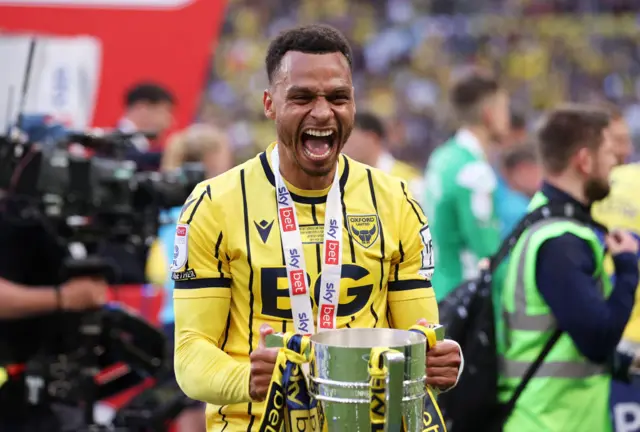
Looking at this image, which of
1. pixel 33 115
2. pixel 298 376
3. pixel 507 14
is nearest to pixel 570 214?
pixel 298 376

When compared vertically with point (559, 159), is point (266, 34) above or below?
above

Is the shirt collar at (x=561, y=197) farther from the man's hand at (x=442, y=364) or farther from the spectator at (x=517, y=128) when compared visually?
the spectator at (x=517, y=128)

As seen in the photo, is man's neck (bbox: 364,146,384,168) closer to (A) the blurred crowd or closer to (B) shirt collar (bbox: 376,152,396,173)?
(B) shirt collar (bbox: 376,152,396,173)

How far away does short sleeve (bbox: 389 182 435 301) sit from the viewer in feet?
9.82

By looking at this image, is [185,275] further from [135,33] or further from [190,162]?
[135,33]

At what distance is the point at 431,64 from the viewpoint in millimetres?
16422

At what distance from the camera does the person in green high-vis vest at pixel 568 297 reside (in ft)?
13.1

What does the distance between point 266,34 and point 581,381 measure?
42.3 feet

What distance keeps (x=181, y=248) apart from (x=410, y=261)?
0.61 m

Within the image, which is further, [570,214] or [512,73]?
[512,73]

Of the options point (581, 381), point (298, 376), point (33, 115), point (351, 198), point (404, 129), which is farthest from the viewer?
point (404, 129)

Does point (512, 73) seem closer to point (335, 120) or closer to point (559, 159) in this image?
point (559, 159)

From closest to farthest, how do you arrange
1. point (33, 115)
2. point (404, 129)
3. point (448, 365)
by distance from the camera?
point (448, 365) < point (33, 115) < point (404, 129)

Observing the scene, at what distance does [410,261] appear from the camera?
3.00 metres
